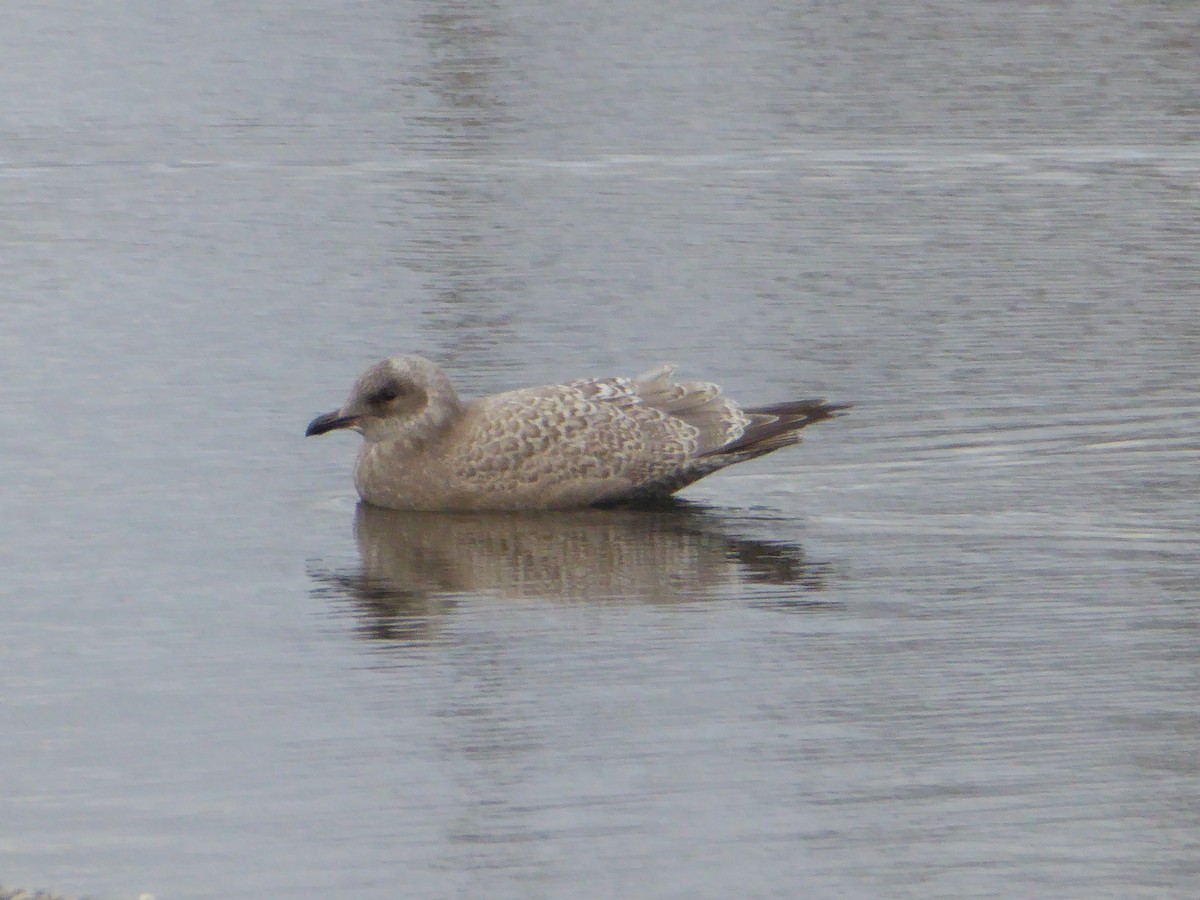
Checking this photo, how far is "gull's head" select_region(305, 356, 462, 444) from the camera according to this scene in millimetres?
9711

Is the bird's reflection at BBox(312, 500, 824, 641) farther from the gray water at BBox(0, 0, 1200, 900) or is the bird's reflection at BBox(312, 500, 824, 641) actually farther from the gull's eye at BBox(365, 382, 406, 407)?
the gull's eye at BBox(365, 382, 406, 407)

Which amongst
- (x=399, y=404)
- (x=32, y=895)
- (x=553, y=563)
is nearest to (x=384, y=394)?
(x=399, y=404)

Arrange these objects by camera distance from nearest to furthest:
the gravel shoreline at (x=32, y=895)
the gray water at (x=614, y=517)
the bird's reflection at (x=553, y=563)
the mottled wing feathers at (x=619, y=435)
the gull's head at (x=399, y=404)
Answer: the gravel shoreline at (x=32, y=895) < the gray water at (x=614, y=517) < the bird's reflection at (x=553, y=563) < the mottled wing feathers at (x=619, y=435) < the gull's head at (x=399, y=404)

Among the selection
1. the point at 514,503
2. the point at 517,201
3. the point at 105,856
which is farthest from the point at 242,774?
the point at 517,201

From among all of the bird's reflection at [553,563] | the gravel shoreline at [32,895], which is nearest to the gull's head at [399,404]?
the bird's reflection at [553,563]

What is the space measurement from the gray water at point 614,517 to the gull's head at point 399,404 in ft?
1.15

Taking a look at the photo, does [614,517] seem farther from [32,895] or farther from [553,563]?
[32,895]

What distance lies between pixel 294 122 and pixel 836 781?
13.9m

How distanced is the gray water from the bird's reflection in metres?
0.03

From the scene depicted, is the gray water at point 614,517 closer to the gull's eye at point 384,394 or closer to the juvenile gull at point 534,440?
the juvenile gull at point 534,440

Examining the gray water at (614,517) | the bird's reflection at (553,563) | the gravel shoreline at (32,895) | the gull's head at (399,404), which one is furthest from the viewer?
the gull's head at (399,404)

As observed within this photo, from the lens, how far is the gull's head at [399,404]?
971 cm

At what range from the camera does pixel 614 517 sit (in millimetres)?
9648

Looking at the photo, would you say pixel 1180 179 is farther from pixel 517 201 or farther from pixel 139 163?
pixel 139 163
